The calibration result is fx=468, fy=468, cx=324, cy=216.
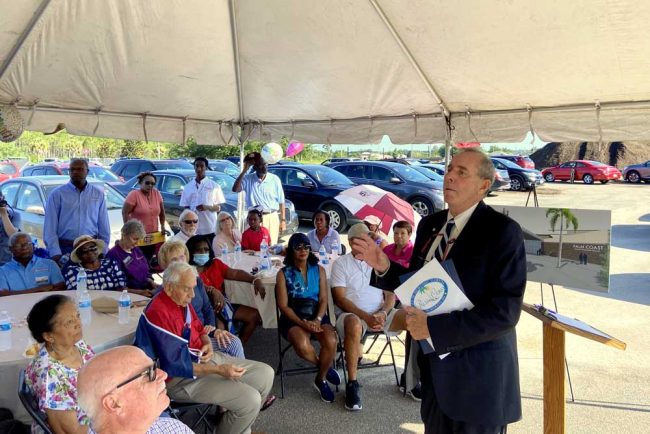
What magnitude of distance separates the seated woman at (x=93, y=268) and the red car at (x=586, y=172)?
1146 inches

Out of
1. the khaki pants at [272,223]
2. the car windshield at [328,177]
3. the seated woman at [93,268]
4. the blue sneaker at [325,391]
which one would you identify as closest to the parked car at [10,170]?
the car windshield at [328,177]

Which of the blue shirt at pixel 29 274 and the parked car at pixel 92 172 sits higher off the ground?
the parked car at pixel 92 172

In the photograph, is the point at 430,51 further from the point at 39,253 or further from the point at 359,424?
the point at 39,253

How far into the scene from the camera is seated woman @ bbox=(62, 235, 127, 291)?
4227 mm

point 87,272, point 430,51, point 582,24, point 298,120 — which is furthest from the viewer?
point 298,120

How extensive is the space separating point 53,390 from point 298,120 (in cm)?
496

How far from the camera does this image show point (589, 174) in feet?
90.9

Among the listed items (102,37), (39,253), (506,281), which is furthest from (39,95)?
(506,281)

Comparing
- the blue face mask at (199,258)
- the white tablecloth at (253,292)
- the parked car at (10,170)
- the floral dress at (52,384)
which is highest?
the parked car at (10,170)

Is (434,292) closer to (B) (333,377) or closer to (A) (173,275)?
(A) (173,275)

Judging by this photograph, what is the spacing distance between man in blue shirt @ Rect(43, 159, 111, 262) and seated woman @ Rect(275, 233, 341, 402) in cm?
254

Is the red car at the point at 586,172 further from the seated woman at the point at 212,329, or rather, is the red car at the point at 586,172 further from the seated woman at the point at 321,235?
the seated woman at the point at 212,329

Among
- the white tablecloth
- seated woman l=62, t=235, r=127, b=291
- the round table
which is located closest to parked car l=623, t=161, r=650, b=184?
the white tablecloth

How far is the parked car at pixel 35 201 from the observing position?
8.26 metres
